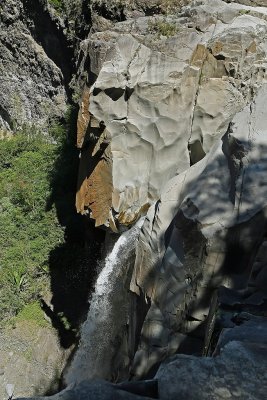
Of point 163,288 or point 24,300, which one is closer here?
point 163,288

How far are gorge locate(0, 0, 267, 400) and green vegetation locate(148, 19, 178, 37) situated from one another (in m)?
0.02

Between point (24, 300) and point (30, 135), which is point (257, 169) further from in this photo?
point (30, 135)

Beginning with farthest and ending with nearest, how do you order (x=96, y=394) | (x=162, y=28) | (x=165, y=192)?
(x=162, y=28) < (x=165, y=192) < (x=96, y=394)

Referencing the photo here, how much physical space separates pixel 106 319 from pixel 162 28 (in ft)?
17.1

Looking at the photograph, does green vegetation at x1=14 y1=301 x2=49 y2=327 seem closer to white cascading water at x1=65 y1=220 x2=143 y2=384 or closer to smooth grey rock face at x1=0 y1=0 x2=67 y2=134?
white cascading water at x1=65 y1=220 x2=143 y2=384

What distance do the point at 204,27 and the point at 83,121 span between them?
8.93ft

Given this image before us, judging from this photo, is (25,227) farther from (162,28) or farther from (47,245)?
(162,28)

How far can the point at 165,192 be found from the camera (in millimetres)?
5285

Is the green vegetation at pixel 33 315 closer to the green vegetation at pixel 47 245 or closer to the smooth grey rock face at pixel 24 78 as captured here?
the green vegetation at pixel 47 245

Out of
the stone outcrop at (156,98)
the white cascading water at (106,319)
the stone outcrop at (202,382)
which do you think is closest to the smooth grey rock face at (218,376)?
the stone outcrop at (202,382)

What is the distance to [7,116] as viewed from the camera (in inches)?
679

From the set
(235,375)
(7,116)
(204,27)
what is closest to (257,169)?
(235,375)

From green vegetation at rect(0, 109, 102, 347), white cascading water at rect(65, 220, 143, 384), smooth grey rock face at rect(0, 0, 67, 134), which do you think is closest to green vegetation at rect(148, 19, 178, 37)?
white cascading water at rect(65, 220, 143, 384)

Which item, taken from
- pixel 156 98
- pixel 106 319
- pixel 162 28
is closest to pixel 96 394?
pixel 106 319
